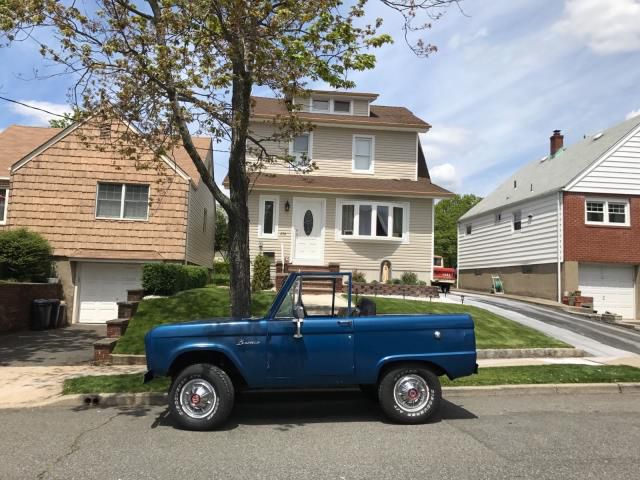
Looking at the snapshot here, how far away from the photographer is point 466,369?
21.6ft

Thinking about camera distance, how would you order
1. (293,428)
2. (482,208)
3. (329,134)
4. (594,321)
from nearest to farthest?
(293,428) → (594,321) → (329,134) → (482,208)

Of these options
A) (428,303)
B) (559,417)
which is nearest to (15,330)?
(428,303)

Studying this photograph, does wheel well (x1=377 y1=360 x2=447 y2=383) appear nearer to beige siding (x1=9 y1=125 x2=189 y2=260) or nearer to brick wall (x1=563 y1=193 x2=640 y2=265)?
beige siding (x1=9 y1=125 x2=189 y2=260)

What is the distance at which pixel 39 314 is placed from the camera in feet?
52.3

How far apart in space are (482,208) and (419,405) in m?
26.0

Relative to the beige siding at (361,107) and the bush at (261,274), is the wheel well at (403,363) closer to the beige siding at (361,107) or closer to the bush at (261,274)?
the bush at (261,274)

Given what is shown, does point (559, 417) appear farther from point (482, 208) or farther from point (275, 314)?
point (482, 208)

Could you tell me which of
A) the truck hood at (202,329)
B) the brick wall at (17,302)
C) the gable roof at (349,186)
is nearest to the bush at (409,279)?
the gable roof at (349,186)

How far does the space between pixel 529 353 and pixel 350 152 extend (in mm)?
11745

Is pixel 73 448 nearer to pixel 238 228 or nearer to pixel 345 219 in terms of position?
pixel 238 228

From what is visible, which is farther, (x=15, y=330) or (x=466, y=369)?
(x=15, y=330)

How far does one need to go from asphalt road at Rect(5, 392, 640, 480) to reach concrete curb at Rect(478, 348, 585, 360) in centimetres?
366

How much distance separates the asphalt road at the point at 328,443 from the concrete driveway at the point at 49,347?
Result: 393cm

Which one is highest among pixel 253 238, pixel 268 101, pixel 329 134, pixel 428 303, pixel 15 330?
pixel 268 101
